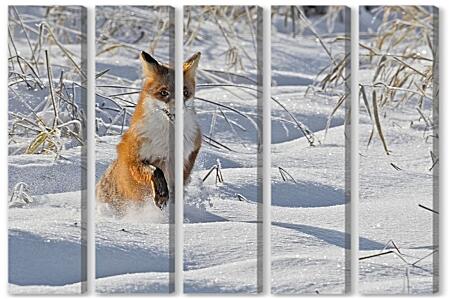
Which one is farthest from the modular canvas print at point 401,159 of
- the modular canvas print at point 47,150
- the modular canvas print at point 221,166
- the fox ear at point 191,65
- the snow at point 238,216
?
the modular canvas print at point 47,150

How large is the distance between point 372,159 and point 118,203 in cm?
75

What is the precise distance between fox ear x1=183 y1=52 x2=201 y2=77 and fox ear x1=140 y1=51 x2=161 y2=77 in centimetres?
8

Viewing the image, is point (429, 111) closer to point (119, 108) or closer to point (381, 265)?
point (381, 265)

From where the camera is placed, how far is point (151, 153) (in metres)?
4.16

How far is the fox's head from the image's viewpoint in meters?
4.17

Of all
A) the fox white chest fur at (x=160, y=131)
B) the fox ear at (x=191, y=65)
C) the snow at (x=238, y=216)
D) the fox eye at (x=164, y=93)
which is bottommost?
the snow at (x=238, y=216)

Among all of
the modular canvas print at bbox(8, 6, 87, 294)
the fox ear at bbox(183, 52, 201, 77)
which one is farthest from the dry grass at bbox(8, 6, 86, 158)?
the fox ear at bbox(183, 52, 201, 77)

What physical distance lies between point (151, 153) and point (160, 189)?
11cm

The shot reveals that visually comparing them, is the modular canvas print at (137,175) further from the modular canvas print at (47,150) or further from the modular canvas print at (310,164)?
the modular canvas print at (310,164)

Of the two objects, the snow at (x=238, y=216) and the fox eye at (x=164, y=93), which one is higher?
the fox eye at (x=164, y=93)

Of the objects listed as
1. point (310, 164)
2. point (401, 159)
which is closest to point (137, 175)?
point (310, 164)

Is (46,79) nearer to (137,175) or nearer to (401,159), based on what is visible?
(137,175)

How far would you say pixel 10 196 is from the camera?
4.17m

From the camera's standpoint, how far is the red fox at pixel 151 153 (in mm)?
4152
